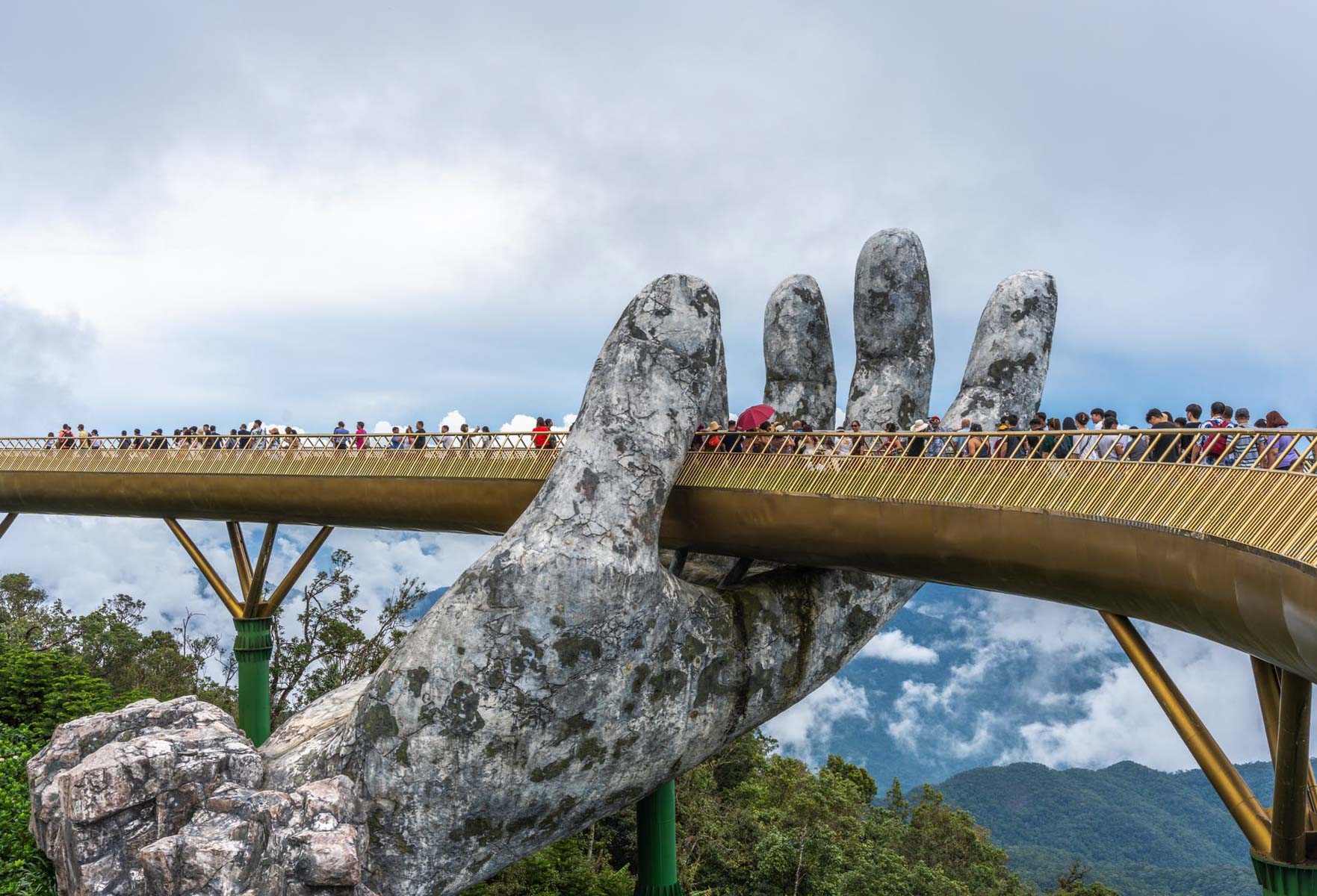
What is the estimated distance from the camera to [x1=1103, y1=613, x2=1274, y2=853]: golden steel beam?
10.2 meters

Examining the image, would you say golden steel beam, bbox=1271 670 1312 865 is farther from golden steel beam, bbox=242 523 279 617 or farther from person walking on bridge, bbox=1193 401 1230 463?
golden steel beam, bbox=242 523 279 617

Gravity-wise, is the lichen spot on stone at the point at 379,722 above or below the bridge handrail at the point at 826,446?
below

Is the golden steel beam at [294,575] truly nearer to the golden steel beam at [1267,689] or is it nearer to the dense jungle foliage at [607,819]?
the dense jungle foliage at [607,819]

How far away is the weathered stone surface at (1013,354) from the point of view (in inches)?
711

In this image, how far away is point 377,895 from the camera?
42.9 feet

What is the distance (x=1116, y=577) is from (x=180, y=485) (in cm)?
1916

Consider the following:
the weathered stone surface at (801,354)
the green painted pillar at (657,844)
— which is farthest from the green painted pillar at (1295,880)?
the weathered stone surface at (801,354)

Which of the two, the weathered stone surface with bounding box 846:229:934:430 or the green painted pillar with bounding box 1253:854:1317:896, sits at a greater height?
the weathered stone surface with bounding box 846:229:934:430

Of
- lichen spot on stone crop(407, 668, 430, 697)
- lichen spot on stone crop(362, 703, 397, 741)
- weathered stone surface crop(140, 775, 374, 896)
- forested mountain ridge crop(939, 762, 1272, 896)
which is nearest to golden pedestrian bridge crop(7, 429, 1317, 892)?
lichen spot on stone crop(407, 668, 430, 697)

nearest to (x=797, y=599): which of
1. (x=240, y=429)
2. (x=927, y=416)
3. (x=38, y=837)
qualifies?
(x=927, y=416)

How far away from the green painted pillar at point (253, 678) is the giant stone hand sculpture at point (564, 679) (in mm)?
8037

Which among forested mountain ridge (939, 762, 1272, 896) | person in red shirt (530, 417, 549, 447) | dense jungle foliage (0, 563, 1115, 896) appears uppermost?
person in red shirt (530, 417, 549, 447)

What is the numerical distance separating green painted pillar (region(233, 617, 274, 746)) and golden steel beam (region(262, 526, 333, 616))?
0.40 m

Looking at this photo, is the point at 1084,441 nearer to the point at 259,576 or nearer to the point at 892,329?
the point at 892,329
